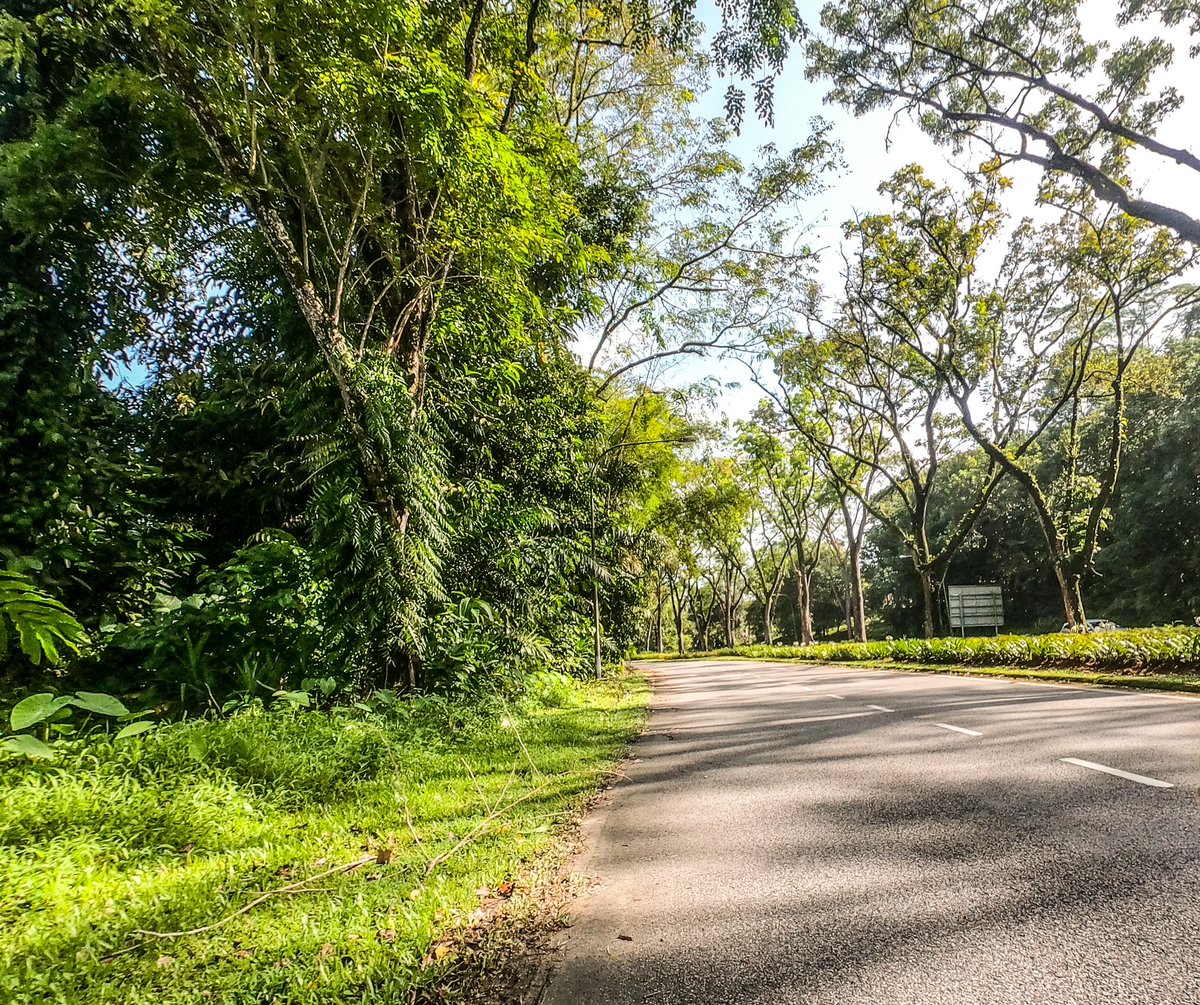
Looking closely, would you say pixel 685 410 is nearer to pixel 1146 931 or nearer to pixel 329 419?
pixel 329 419

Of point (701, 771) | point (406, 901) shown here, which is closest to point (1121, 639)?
point (701, 771)

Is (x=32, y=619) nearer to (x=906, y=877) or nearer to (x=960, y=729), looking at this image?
(x=906, y=877)

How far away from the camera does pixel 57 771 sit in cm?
399

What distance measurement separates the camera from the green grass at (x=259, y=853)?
8.14 feet

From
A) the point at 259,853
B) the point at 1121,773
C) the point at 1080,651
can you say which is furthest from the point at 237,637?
the point at 1080,651

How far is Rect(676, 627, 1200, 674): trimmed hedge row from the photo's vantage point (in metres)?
11.2

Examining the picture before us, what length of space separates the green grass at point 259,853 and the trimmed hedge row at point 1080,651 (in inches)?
457

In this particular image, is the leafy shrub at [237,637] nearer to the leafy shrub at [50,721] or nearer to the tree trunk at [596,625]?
the leafy shrub at [50,721]

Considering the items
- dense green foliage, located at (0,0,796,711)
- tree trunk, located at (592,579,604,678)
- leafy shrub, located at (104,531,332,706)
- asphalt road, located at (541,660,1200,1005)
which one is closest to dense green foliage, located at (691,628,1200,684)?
asphalt road, located at (541,660,1200,1005)

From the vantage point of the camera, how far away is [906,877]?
123 inches

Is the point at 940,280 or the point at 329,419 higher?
the point at 940,280

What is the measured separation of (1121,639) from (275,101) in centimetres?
1665

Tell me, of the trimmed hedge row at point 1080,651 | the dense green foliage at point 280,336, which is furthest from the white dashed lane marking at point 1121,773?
the trimmed hedge row at point 1080,651

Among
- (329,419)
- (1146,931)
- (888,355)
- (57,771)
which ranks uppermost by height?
(888,355)
